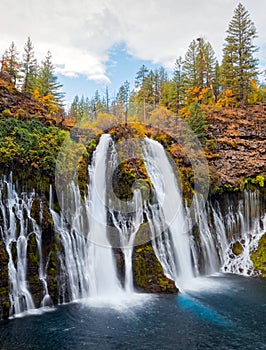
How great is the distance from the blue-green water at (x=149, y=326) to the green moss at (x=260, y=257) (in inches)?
167

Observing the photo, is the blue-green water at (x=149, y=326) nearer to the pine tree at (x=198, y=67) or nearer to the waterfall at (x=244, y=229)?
the waterfall at (x=244, y=229)

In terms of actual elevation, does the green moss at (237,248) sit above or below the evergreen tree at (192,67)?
below

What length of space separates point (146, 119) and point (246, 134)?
Answer: 8.48 metres

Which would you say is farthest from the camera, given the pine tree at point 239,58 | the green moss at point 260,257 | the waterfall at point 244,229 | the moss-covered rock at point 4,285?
the pine tree at point 239,58

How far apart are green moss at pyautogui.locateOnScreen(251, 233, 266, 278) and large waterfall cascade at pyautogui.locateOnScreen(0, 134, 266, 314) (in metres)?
0.26

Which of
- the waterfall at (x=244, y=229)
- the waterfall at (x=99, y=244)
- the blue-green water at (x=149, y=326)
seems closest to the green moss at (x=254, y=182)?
the waterfall at (x=244, y=229)

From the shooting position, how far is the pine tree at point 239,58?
26281 mm

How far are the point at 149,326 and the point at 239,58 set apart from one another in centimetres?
2547

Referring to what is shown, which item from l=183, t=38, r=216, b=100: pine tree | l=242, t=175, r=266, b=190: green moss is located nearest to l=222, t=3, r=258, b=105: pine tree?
l=183, t=38, r=216, b=100: pine tree

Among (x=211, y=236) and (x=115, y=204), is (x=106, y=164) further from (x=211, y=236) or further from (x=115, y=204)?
(x=211, y=236)

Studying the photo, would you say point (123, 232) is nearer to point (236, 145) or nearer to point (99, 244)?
point (99, 244)

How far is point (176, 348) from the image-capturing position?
7.53 meters

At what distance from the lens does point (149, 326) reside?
8.66 m

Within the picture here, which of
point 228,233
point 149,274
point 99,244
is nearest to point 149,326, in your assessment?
point 149,274
